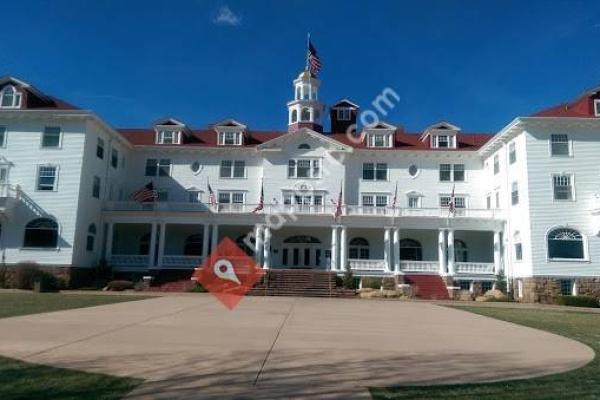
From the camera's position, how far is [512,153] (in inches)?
1382

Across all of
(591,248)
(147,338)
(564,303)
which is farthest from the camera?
(591,248)

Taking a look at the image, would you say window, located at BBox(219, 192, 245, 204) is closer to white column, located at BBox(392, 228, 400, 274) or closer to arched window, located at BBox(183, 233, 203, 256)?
arched window, located at BBox(183, 233, 203, 256)

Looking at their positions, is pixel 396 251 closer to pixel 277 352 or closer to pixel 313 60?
pixel 313 60

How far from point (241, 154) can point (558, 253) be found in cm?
2492

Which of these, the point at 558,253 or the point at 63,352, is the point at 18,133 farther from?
the point at 558,253

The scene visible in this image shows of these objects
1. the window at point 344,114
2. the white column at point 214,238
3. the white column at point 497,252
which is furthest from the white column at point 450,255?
the window at point 344,114

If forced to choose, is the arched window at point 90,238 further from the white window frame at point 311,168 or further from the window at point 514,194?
the window at point 514,194

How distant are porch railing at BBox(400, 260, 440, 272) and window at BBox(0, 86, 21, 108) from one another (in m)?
29.6

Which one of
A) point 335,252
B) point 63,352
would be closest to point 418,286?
point 335,252

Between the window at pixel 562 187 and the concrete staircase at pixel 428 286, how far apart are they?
31.0 ft

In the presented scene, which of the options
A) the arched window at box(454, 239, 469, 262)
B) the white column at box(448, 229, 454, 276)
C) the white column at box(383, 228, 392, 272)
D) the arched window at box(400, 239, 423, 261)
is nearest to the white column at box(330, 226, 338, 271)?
the white column at box(383, 228, 392, 272)

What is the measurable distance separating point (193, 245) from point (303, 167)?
1123 centimetres

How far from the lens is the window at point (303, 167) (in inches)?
1626

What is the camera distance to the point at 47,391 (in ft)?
19.6
